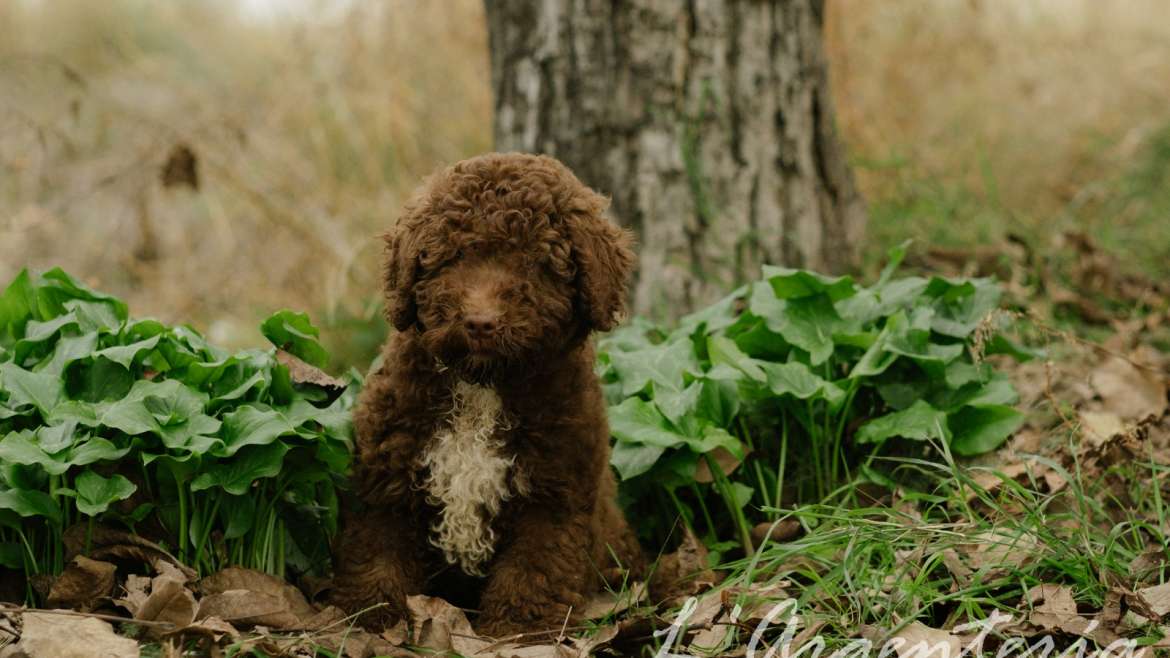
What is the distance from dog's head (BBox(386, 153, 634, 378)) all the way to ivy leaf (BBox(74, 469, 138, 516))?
851mm

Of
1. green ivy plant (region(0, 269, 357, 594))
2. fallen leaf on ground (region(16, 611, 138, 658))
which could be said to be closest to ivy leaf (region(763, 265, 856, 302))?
green ivy plant (region(0, 269, 357, 594))

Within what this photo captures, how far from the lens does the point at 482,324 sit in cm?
296

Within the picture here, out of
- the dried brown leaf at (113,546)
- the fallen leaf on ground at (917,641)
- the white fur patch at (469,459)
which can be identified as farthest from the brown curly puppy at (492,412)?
the fallen leaf on ground at (917,641)

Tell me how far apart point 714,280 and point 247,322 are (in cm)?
322

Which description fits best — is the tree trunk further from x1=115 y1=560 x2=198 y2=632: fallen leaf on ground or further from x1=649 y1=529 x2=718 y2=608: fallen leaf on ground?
x1=115 y1=560 x2=198 y2=632: fallen leaf on ground

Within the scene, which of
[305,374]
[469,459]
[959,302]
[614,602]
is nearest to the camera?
[469,459]

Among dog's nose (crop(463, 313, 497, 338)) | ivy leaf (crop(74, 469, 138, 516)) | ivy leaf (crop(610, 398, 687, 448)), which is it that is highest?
dog's nose (crop(463, 313, 497, 338))

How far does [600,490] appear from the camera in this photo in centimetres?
355

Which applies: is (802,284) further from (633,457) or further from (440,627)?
(440,627)

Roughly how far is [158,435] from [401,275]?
811mm

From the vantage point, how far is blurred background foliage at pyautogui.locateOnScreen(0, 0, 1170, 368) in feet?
23.0

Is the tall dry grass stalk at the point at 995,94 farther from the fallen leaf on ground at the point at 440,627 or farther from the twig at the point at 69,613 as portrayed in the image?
the twig at the point at 69,613

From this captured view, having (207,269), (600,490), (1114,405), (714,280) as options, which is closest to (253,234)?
(207,269)

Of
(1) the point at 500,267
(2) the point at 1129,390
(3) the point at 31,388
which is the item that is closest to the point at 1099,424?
(2) the point at 1129,390
